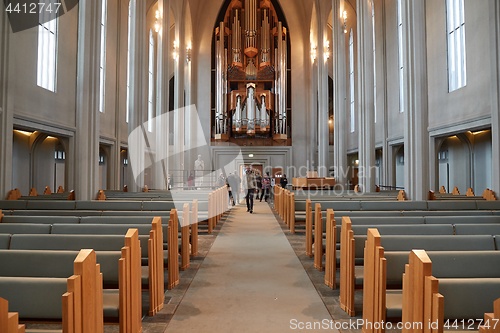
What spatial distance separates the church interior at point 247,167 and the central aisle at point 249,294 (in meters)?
0.03

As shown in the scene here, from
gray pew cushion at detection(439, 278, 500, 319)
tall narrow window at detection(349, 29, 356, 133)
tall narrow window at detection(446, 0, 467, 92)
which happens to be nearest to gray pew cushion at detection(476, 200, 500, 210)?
gray pew cushion at detection(439, 278, 500, 319)

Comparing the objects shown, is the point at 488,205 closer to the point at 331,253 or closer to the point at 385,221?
the point at 385,221

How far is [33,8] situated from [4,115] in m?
A: 3.30

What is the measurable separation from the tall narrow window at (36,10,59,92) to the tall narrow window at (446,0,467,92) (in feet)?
38.9

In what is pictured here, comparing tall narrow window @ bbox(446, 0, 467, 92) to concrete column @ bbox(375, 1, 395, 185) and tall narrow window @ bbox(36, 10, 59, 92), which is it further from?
tall narrow window @ bbox(36, 10, 59, 92)

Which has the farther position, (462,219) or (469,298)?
(462,219)

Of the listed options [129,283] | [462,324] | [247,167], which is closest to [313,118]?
[247,167]

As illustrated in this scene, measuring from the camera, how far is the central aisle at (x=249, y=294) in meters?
3.60

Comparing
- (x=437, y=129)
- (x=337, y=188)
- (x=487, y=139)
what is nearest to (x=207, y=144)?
(x=337, y=188)

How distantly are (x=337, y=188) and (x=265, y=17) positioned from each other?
12933mm

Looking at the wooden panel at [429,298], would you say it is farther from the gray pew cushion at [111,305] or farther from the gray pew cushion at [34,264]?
the gray pew cushion at [34,264]

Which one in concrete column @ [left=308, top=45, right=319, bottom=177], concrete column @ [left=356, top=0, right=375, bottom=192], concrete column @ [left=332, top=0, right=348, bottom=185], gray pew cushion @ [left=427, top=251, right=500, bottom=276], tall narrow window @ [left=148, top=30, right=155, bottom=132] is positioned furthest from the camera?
concrete column @ [left=308, top=45, right=319, bottom=177]

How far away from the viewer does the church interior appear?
9.98ft

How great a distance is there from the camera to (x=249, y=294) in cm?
448
